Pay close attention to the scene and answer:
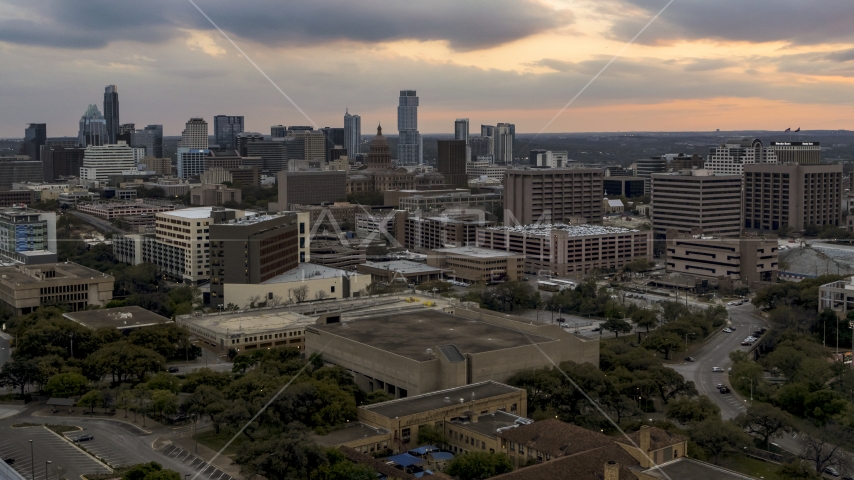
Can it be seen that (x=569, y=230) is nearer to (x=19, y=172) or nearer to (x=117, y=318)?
(x=117, y=318)

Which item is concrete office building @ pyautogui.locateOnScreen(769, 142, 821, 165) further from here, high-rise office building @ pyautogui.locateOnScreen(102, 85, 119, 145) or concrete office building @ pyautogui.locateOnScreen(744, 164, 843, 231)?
high-rise office building @ pyautogui.locateOnScreen(102, 85, 119, 145)

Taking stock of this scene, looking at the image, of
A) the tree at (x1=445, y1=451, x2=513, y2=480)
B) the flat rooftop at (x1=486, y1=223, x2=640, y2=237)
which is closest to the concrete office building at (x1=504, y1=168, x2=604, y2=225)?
the flat rooftop at (x1=486, y1=223, x2=640, y2=237)

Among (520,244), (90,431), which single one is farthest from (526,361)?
(520,244)

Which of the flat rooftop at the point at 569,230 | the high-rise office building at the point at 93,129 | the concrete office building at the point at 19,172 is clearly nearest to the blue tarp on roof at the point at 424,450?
the flat rooftop at the point at 569,230

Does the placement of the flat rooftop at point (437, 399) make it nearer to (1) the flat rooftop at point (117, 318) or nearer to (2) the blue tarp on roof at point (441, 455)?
(2) the blue tarp on roof at point (441, 455)

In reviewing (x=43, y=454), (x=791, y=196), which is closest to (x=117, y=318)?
(x=43, y=454)
